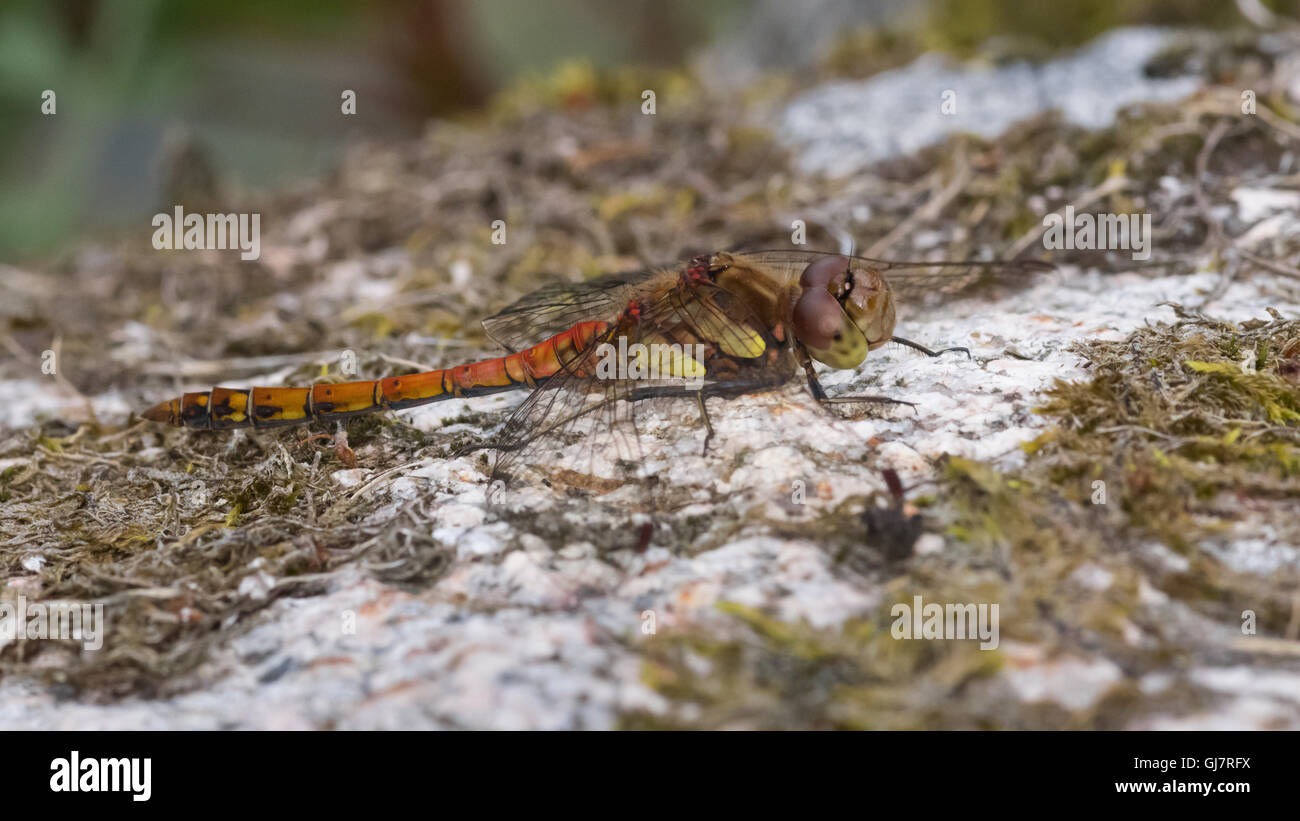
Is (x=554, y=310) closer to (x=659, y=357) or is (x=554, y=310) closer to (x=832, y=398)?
(x=659, y=357)

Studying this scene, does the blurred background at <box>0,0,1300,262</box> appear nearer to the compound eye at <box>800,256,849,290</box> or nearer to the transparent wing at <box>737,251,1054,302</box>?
the transparent wing at <box>737,251,1054,302</box>

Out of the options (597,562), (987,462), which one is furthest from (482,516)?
(987,462)

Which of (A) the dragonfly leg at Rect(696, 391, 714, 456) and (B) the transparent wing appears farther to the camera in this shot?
(B) the transparent wing

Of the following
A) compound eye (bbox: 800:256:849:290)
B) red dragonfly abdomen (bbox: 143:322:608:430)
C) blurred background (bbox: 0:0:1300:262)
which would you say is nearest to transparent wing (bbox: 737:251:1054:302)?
compound eye (bbox: 800:256:849:290)

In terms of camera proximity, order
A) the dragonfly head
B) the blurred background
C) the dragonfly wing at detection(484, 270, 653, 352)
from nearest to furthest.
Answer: the dragonfly head → the dragonfly wing at detection(484, 270, 653, 352) → the blurred background

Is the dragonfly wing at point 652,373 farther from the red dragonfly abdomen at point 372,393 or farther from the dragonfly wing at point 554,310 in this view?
the dragonfly wing at point 554,310

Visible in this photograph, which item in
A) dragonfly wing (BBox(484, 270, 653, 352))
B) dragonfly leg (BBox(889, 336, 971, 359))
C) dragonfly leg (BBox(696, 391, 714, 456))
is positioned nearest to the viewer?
dragonfly leg (BBox(696, 391, 714, 456))

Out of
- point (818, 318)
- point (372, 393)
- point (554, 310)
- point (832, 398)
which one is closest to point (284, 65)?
Answer: point (554, 310)
